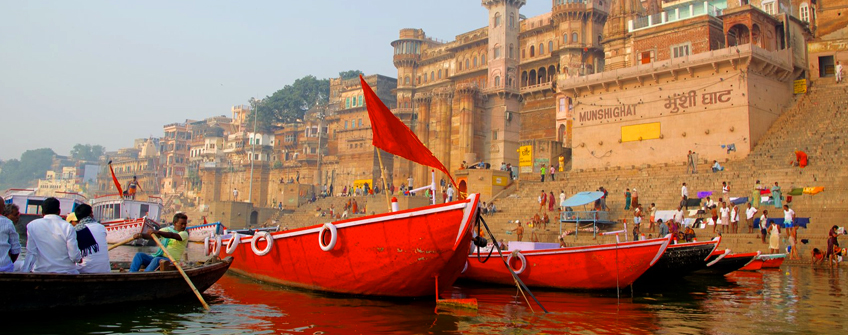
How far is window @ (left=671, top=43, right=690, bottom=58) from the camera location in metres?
29.0

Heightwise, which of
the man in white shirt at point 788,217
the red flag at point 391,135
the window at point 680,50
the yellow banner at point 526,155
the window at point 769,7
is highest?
the window at point 769,7

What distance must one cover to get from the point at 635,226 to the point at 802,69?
14502 mm

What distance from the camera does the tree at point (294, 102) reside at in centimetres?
7231

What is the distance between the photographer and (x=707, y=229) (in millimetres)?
19000

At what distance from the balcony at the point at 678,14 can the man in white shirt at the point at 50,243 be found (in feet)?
92.1

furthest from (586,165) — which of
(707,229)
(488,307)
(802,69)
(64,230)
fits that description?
(64,230)

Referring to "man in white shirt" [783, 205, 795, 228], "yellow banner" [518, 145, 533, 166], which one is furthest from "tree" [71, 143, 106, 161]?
"man in white shirt" [783, 205, 795, 228]

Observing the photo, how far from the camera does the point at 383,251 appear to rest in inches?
356

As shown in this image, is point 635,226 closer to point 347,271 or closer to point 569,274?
point 569,274

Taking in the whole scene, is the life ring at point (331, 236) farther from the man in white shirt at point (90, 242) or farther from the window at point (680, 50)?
the window at point (680, 50)

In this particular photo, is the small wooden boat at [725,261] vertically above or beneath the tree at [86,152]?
beneath

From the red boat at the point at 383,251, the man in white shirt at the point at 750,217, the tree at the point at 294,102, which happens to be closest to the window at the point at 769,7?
the man in white shirt at the point at 750,217

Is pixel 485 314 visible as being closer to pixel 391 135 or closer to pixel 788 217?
pixel 391 135

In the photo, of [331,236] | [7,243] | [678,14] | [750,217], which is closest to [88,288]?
[7,243]
